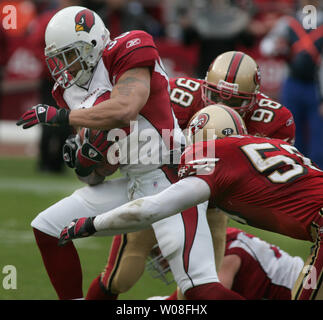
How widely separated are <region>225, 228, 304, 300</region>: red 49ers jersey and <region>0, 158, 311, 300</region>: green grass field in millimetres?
635

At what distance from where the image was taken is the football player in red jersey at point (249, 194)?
10.9 feet

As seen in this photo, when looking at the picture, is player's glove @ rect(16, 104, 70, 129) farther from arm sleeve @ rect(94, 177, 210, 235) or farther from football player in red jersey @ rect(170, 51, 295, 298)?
football player in red jersey @ rect(170, 51, 295, 298)

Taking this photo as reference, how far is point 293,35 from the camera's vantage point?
27.1 ft

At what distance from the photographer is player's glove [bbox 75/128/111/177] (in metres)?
3.96

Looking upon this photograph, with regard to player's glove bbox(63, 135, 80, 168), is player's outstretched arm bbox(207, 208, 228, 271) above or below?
below

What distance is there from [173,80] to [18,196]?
4071mm

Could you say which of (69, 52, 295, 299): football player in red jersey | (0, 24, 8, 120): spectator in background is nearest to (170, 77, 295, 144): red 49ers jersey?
(69, 52, 295, 299): football player in red jersey

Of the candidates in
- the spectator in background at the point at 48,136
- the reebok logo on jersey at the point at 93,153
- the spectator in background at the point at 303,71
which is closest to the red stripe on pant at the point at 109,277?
the reebok logo on jersey at the point at 93,153

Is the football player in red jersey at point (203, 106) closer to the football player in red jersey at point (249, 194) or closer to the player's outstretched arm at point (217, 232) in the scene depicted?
the player's outstretched arm at point (217, 232)

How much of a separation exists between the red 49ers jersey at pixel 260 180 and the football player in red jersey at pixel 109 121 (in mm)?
420

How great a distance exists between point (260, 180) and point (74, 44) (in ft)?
4.00

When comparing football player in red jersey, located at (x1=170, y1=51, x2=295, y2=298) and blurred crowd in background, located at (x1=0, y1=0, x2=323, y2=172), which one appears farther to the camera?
blurred crowd in background, located at (x1=0, y1=0, x2=323, y2=172)
